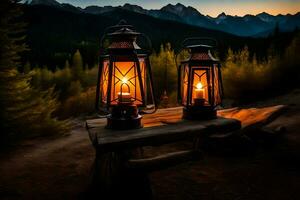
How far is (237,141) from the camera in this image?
436cm

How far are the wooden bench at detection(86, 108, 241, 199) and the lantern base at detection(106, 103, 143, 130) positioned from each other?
7 centimetres

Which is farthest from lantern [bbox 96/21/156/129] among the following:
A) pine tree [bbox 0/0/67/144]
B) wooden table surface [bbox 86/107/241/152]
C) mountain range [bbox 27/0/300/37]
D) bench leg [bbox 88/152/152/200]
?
mountain range [bbox 27/0/300/37]

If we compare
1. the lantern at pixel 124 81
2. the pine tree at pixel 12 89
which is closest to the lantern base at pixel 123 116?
the lantern at pixel 124 81

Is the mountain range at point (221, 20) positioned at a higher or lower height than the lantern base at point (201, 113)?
higher

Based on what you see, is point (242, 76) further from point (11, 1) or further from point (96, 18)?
point (96, 18)

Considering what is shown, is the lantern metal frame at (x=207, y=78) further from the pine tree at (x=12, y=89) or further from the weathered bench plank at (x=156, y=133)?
the pine tree at (x=12, y=89)

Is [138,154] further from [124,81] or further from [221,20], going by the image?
[221,20]

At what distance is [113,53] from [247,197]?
1860 mm

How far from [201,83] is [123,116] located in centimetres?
87

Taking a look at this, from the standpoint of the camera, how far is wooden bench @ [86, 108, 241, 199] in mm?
2592

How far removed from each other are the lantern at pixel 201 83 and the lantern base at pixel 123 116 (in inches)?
24.3

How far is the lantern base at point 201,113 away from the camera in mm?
3064

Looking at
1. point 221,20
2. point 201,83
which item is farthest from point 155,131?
point 221,20

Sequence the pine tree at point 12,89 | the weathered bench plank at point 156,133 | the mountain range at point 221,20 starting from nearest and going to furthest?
1. the weathered bench plank at point 156,133
2. the pine tree at point 12,89
3. the mountain range at point 221,20
